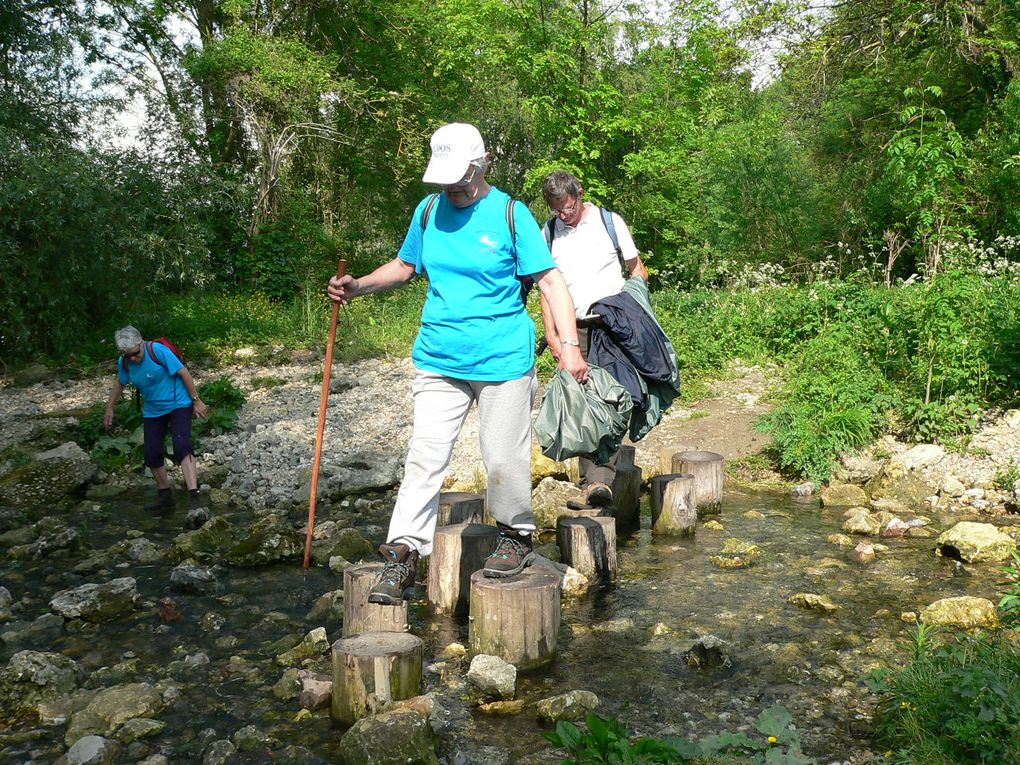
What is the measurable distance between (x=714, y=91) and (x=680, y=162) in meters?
2.22

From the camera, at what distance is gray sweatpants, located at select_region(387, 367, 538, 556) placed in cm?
442

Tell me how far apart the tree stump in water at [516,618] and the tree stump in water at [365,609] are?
15.4 inches

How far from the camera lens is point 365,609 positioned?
4.44 m

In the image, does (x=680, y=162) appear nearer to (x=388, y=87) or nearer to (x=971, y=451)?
(x=388, y=87)

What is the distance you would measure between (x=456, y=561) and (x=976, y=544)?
351cm

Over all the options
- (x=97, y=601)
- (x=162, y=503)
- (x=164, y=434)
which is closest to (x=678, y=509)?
(x=97, y=601)

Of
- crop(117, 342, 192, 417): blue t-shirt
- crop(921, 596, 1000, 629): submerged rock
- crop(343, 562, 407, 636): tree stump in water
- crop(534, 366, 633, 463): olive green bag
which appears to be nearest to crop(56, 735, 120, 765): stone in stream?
crop(343, 562, 407, 636): tree stump in water

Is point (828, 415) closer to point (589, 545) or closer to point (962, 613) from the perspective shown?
point (589, 545)

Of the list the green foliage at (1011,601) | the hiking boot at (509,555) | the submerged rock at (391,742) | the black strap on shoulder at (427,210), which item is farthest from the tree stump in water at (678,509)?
the submerged rock at (391,742)

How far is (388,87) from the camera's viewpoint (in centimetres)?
2766

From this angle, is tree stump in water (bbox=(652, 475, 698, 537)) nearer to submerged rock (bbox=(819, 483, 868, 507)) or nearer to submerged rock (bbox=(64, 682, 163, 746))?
submerged rock (bbox=(819, 483, 868, 507))

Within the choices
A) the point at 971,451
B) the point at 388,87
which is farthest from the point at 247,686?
the point at 388,87

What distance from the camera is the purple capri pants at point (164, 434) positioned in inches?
334

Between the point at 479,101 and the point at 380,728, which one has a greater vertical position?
the point at 479,101
